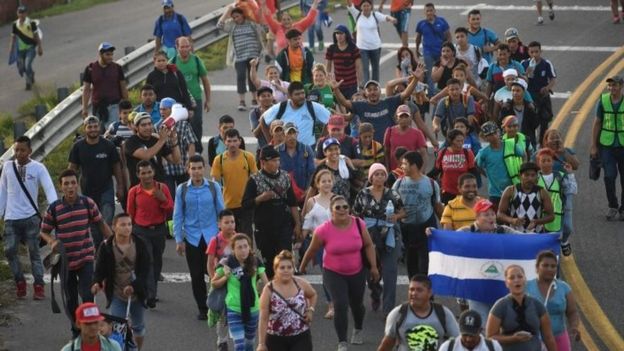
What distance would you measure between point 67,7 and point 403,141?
20554 millimetres

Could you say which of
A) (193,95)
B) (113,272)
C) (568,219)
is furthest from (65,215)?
(193,95)

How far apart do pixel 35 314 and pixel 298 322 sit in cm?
445

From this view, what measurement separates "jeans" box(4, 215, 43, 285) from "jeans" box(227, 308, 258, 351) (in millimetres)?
3690

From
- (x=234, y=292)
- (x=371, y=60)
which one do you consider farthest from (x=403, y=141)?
(x=371, y=60)

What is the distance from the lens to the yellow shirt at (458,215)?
1795 centimetres

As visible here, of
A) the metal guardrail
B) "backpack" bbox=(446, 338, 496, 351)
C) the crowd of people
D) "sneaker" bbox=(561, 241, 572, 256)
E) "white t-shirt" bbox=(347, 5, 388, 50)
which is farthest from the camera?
"white t-shirt" bbox=(347, 5, 388, 50)

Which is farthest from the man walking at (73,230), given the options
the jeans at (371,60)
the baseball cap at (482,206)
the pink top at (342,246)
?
the jeans at (371,60)

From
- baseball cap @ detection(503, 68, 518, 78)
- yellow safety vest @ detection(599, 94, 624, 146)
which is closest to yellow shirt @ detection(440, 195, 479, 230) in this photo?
yellow safety vest @ detection(599, 94, 624, 146)

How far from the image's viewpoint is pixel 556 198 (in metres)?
18.8

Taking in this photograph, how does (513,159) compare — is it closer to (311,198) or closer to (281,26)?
(311,198)

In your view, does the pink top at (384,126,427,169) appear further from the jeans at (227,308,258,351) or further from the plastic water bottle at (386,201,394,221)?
the jeans at (227,308,258,351)

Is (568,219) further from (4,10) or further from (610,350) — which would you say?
(4,10)

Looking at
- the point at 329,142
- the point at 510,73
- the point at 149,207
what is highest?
the point at 329,142

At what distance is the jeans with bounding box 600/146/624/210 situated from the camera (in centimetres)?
2184
